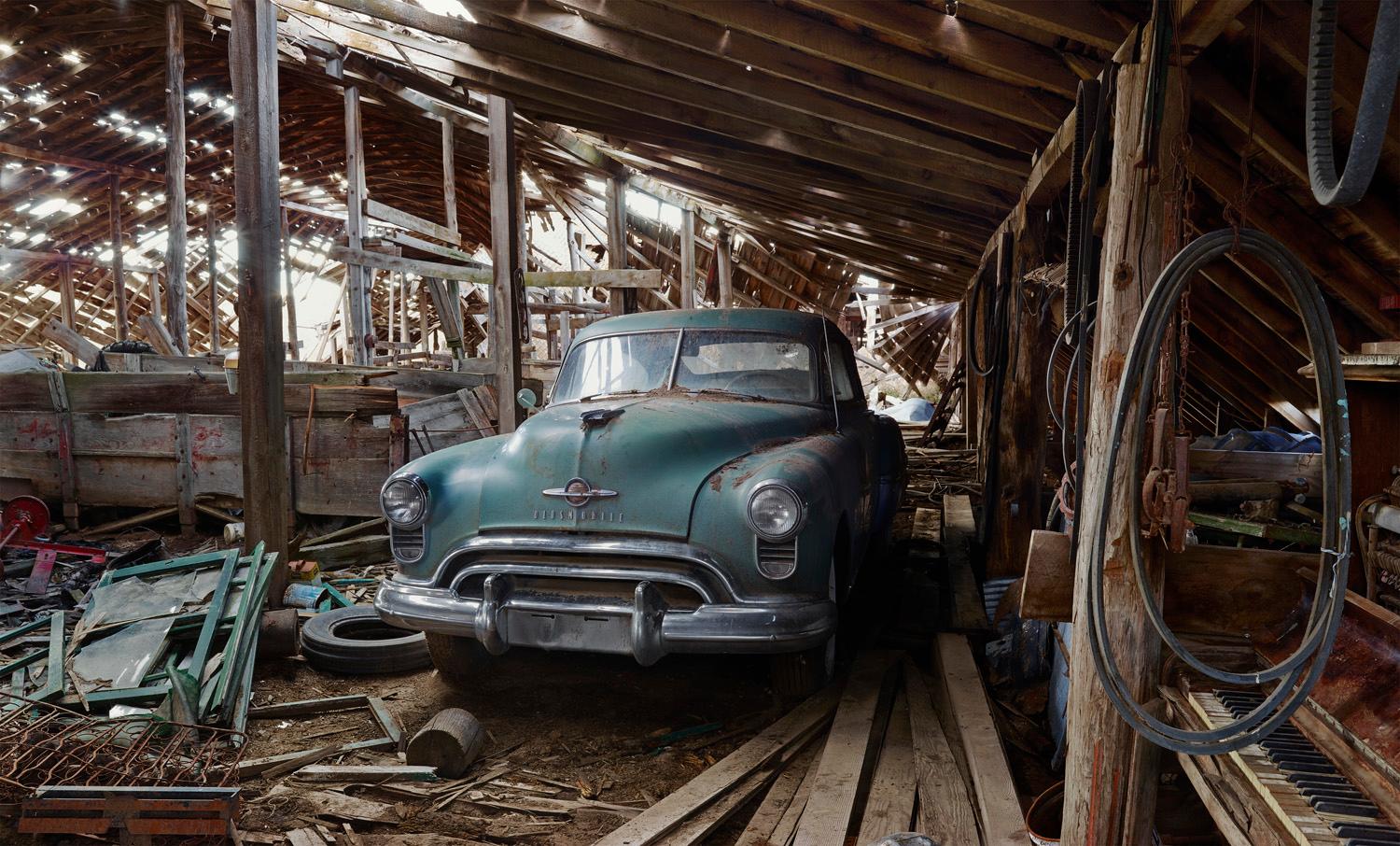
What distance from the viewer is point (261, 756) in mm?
3438

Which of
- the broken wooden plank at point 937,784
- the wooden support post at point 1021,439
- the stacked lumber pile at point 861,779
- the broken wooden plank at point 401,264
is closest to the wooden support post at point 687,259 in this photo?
the broken wooden plank at point 401,264

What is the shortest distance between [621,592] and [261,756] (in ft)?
5.01

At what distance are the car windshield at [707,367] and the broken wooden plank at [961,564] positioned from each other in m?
1.42

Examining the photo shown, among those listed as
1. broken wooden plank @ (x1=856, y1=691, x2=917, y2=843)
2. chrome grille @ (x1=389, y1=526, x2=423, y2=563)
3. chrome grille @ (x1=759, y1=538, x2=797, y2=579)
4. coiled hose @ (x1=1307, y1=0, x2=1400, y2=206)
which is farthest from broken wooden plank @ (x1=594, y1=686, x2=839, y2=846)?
coiled hose @ (x1=1307, y1=0, x2=1400, y2=206)

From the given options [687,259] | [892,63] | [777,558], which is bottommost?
[777,558]

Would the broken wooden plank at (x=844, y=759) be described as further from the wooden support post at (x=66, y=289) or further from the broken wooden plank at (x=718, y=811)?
the wooden support post at (x=66, y=289)

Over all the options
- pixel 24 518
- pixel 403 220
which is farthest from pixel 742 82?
pixel 403 220

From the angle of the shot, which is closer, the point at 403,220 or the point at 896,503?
the point at 896,503

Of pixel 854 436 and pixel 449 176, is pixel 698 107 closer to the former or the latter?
pixel 854 436

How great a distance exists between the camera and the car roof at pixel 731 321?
493cm

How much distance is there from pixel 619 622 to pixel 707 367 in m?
1.79

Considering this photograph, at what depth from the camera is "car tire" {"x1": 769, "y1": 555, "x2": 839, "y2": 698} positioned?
12.7 feet

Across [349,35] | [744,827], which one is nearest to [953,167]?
[744,827]

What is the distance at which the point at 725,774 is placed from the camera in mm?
3227
